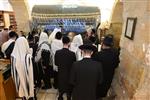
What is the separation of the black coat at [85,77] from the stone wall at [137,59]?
498 millimetres

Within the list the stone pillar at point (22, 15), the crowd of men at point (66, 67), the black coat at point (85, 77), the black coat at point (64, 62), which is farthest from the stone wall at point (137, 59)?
the stone pillar at point (22, 15)

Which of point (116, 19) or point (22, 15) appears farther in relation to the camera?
point (116, 19)

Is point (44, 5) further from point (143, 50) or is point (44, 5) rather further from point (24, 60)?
point (143, 50)

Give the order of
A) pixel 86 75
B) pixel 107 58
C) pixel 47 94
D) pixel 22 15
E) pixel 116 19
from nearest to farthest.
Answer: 1. pixel 86 75
2. pixel 107 58
3. pixel 47 94
4. pixel 22 15
5. pixel 116 19

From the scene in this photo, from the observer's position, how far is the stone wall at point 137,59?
2.19 metres

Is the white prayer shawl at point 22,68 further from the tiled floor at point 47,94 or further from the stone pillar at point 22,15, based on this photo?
the stone pillar at point 22,15

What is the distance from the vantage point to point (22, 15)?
6590mm

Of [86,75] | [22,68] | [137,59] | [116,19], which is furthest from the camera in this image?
[116,19]

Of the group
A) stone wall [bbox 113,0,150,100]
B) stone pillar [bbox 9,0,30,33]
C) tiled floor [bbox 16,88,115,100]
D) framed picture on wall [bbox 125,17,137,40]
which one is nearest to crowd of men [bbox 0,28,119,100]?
tiled floor [bbox 16,88,115,100]

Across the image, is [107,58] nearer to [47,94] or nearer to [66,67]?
[66,67]

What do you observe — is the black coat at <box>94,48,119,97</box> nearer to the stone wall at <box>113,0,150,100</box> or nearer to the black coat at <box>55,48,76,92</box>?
the stone wall at <box>113,0,150,100</box>

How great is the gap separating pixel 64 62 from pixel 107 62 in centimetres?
85

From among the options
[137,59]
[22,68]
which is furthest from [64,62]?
[137,59]

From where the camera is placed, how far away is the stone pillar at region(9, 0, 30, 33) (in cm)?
635
